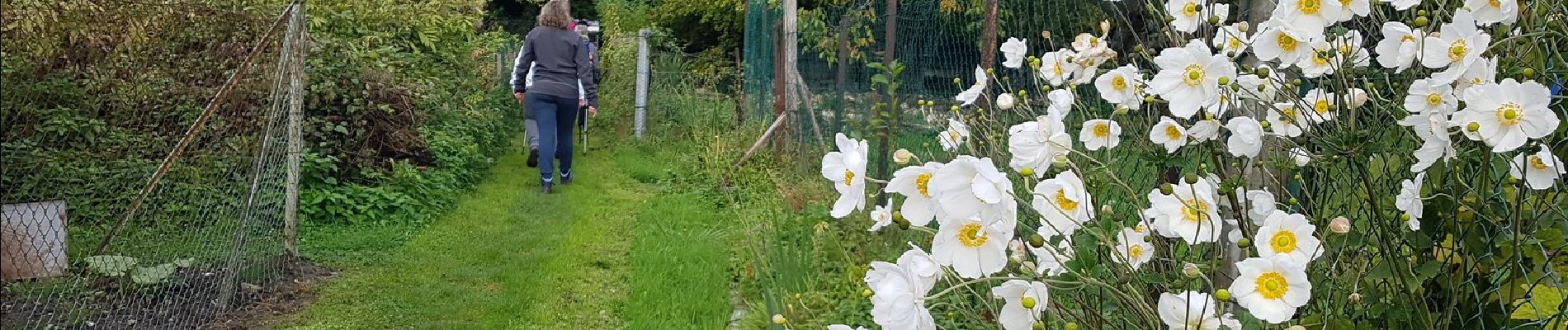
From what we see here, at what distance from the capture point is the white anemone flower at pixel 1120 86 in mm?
1793

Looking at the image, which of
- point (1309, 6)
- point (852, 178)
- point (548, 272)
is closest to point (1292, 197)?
point (1309, 6)

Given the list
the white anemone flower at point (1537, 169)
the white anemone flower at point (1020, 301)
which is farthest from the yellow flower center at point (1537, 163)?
the white anemone flower at point (1020, 301)

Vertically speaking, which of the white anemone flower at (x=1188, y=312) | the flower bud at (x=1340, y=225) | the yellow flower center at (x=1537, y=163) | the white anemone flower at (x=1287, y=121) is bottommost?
the white anemone flower at (x=1188, y=312)

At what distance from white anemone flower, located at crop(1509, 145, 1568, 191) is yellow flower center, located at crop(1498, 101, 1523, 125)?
0.12 m

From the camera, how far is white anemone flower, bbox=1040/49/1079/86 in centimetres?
210

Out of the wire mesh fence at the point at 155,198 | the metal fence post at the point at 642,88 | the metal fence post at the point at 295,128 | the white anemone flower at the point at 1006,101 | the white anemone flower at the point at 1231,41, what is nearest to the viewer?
the white anemone flower at the point at 1231,41

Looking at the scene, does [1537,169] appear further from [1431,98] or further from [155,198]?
[155,198]

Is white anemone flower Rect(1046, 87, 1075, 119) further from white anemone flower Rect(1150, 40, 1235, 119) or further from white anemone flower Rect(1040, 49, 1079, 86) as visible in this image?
white anemone flower Rect(1150, 40, 1235, 119)

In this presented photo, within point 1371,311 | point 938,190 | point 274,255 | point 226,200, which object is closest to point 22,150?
point 226,200

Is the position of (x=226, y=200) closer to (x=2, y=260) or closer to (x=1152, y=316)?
(x=2, y=260)

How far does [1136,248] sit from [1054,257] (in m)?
0.26

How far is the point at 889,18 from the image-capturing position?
16.0ft

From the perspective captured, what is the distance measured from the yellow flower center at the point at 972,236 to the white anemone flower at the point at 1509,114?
56 centimetres

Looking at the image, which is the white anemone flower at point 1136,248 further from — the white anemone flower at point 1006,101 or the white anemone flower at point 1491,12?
the white anemone flower at point 1491,12
